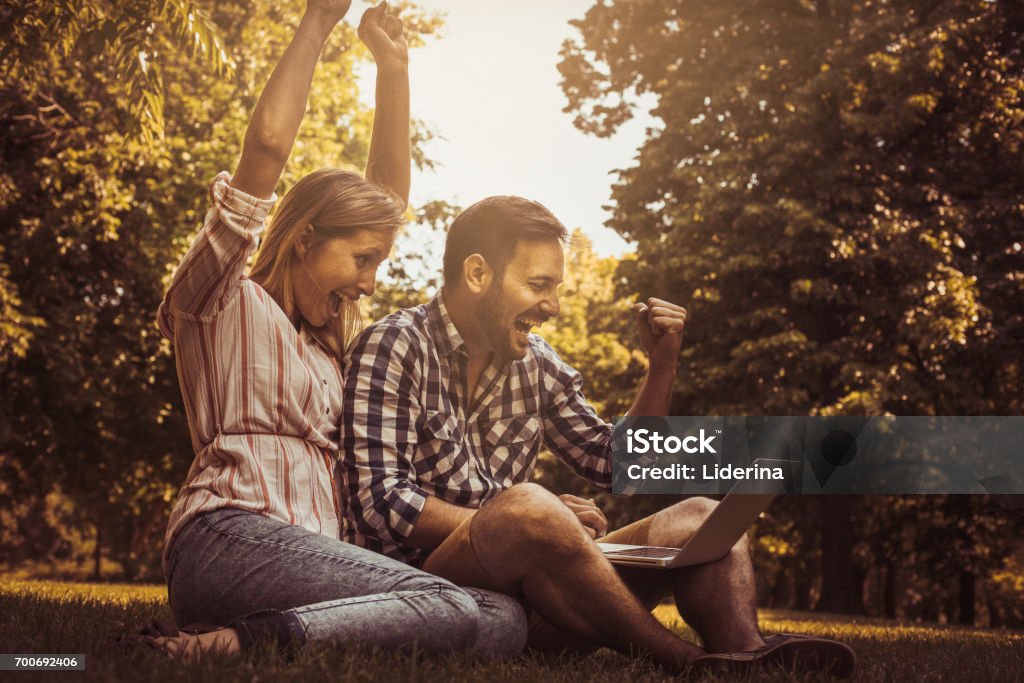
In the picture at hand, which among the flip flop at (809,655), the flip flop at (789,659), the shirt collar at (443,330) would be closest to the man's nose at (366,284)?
the shirt collar at (443,330)

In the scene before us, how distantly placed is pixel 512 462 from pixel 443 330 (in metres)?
0.59

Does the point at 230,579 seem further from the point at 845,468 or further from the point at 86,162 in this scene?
the point at 845,468

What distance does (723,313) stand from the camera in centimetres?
1719

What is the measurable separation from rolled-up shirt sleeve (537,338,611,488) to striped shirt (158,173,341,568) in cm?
126

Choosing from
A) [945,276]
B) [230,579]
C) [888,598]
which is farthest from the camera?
[888,598]

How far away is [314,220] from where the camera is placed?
138 inches

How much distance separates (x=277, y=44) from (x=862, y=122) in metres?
9.95

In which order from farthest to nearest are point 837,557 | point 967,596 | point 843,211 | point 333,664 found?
point 967,596 < point 837,557 < point 843,211 < point 333,664

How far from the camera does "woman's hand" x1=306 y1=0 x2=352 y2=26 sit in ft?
11.1

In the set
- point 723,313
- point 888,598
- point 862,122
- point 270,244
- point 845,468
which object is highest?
point 862,122

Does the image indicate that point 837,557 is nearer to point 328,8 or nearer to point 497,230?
point 497,230

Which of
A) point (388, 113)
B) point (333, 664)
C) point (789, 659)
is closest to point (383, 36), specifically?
point (388, 113)

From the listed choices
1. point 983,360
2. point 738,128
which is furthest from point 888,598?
point 738,128

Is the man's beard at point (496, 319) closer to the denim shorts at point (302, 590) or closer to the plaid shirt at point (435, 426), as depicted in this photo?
the plaid shirt at point (435, 426)
